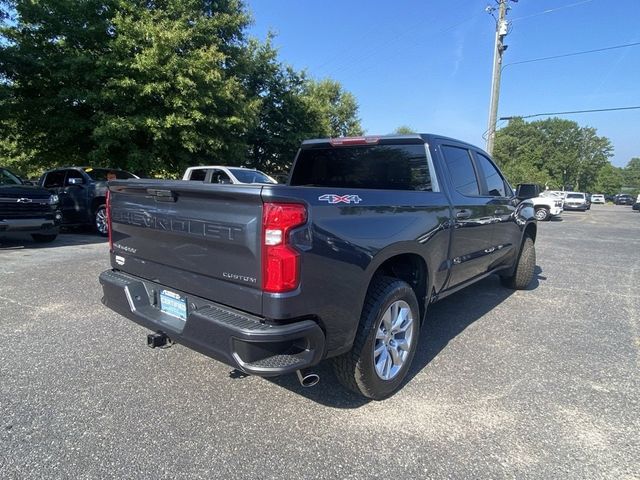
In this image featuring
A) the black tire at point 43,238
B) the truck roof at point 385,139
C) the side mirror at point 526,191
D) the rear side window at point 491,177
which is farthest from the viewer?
the black tire at point 43,238

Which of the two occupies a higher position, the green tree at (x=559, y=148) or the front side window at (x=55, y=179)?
the green tree at (x=559, y=148)

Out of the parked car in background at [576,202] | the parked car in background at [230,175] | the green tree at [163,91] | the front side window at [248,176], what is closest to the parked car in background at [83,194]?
the parked car in background at [230,175]

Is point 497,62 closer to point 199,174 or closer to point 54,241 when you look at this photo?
point 199,174

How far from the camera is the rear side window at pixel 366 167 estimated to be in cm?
358

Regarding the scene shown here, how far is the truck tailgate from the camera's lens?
2.18 metres

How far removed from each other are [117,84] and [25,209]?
20.6 ft

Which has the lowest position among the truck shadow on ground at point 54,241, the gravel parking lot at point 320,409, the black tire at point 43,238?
the gravel parking lot at point 320,409

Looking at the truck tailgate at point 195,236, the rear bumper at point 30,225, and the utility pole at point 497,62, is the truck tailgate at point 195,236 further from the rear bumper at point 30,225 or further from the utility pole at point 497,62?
the utility pole at point 497,62

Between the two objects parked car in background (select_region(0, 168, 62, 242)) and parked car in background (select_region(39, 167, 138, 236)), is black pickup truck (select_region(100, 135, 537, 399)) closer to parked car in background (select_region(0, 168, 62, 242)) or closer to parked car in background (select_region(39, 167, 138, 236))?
parked car in background (select_region(0, 168, 62, 242))

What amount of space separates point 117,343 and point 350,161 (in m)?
2.73

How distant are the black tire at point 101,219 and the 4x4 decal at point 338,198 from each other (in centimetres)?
939

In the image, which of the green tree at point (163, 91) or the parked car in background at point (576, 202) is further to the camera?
the parked car in background at point (576, 202)

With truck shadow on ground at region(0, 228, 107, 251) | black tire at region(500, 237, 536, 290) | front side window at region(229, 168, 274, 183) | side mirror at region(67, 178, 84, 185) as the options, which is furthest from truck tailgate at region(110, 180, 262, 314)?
side mirror at region(67, 178, 84, 185)

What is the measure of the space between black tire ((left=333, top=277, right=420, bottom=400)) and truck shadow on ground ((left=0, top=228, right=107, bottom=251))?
835 cm
